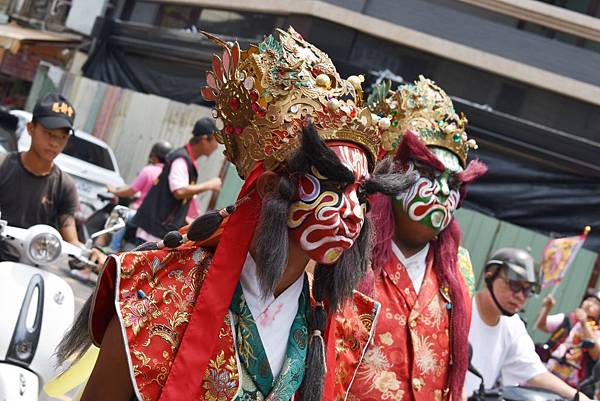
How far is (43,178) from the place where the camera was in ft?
18.3

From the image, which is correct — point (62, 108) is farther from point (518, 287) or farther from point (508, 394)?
point (508, 394)

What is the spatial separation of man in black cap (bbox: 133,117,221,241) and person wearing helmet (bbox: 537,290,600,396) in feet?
9.88

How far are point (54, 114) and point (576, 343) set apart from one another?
16.2ft

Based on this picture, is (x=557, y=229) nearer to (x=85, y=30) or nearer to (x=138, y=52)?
(x=138, y=52)

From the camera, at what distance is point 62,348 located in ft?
11.1

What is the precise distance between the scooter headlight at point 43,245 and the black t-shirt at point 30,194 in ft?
2.45

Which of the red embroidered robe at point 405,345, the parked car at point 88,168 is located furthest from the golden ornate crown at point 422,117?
the parked car at point 88,168

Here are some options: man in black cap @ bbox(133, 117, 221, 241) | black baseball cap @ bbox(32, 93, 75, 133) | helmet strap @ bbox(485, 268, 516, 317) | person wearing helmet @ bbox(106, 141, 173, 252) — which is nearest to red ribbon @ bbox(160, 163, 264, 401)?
black baseball cap @ bbox(32, 93, 75, 133)

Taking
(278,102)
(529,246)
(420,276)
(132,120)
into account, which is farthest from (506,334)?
(132,120)

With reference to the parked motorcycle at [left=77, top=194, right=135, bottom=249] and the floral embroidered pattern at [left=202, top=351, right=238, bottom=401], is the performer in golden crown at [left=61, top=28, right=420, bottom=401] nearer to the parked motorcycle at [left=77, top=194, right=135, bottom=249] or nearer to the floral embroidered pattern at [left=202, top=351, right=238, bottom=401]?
the floral embroidered pattern at [left=202, top=351, right=238, bottom=401]

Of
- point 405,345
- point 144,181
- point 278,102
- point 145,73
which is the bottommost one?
point 144,181

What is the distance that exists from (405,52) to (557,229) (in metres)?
4.17

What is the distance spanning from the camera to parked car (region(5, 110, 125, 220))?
14.0m

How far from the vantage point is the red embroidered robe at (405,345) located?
4.36m
